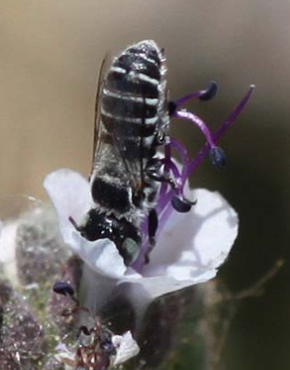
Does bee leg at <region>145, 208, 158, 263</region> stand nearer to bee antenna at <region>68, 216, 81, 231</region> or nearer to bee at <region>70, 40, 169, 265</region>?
bee at <region>70, 40, 169, 265</region>

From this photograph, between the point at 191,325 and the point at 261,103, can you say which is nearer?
the point at 191,325

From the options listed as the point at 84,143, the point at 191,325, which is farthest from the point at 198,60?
the point at 191,325

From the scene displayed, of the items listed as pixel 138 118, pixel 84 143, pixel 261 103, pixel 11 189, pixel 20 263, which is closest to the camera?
pixel 138 118

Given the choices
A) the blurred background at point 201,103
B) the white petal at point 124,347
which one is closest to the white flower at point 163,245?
the white petal at point 124,347

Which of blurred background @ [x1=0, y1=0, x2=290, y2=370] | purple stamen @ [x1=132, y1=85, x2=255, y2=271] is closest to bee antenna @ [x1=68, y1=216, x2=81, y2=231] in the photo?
purple stamen @ [x1=132, y1=85, x2=255, y2=271]

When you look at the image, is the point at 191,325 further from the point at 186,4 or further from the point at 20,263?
the point at 186,4

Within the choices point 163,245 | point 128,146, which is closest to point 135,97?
point 128,146

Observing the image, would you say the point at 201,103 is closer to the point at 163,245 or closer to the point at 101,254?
the point at 163,245
